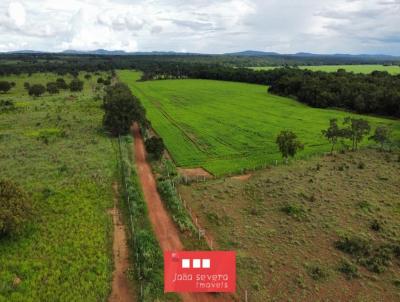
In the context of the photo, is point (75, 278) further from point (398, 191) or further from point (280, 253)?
point (398, 191)

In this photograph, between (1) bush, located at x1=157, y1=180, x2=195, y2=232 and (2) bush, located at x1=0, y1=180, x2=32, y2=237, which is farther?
(1) bush, located at x1=157, y1=180, x2=195, y2=232

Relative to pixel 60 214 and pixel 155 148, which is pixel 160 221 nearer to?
pixel 60 214

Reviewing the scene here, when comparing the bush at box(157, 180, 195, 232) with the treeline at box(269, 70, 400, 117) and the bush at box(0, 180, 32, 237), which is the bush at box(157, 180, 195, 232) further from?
the treeline at box(269, 70, 400, 117)

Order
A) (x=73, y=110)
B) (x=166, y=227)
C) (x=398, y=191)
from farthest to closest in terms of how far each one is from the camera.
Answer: (x=73, y=110)
(x=398, y=191)
(x=166, y=227)

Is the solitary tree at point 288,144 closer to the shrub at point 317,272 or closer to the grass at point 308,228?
the grass at point 308,228

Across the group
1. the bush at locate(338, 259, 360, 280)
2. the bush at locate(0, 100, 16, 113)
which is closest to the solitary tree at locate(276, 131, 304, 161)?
the bush at locate(338, 259, 360, 280)

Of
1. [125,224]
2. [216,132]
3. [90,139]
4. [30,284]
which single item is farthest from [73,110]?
[30,284]
